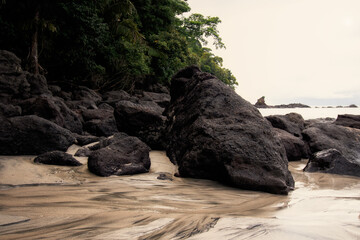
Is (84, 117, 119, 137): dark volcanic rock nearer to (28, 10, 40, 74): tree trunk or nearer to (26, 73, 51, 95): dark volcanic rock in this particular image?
(26, 73, 51, 95): dark volcanic rock

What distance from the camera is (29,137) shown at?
3.52 m

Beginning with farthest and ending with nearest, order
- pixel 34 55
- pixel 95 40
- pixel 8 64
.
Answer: pixel 95 40 < pixel 34 55 < pixel 8 64

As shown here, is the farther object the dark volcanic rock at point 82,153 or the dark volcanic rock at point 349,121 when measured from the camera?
the dark volcanic rock at point 349,121

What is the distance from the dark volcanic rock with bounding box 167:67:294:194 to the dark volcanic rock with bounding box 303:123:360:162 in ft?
7.82

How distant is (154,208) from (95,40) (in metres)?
10.9

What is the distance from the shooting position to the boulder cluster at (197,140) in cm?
281

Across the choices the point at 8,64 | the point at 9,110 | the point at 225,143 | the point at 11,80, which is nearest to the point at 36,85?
the point at 11,80

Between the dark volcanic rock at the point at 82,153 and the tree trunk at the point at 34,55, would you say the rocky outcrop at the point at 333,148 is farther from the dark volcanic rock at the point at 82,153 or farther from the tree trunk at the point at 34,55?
the tree trunk at the point at 34,55

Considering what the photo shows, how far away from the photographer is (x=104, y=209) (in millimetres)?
1740

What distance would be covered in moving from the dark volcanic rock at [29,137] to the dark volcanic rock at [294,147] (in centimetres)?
398

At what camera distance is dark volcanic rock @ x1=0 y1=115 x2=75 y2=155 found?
3385 millimetres

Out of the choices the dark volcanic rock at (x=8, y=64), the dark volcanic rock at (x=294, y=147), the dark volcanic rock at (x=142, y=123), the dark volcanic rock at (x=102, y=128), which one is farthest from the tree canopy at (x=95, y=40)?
the dark volcanic rock at (x=294, y=147)

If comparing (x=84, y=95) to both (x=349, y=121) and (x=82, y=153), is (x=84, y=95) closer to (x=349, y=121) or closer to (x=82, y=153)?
(x=82, y=153)

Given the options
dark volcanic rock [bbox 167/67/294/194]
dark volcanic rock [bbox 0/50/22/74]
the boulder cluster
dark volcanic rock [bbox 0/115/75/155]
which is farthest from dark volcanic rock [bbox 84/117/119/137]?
dark volcanic rock [bbox 0/50/22/74]
